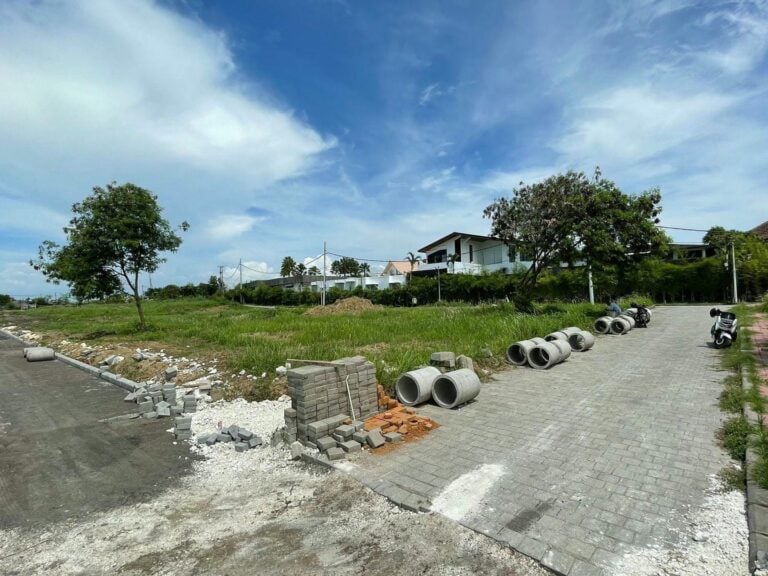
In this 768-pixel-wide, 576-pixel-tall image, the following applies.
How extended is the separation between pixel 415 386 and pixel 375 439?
1.58m

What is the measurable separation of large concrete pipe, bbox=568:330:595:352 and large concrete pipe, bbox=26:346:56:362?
15.2 metres

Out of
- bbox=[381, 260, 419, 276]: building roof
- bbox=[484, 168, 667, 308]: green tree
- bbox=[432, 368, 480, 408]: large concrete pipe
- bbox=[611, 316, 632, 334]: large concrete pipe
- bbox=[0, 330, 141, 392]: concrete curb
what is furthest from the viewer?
bbox=[381, 260, 419, 276]: building roof

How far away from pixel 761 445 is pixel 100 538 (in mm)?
6005

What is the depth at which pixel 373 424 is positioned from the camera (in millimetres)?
4961

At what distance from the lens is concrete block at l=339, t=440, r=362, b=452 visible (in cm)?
438

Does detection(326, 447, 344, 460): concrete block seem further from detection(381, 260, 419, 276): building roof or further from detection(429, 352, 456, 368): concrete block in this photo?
detection(381, 260, 419, 276): building roof

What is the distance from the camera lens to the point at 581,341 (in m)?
10.3

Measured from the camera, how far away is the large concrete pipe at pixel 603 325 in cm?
1342

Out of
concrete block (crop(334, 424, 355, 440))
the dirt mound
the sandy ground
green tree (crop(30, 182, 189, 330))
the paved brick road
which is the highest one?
green tree (crop(30, 182, 189, 330))

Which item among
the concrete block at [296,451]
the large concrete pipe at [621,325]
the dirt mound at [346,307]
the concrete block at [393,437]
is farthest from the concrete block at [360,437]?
the dirt mound at [346,307]

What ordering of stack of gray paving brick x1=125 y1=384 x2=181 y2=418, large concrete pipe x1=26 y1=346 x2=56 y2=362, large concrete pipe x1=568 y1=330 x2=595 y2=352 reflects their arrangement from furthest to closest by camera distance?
large concrete pipe x1=26 y1=346 x2=56 y2=362
large concrete pipe x1=568 y1=330 x2=595 y2=352
stack of gray paving brick x1=125 y1=384 x2=181 y2=418

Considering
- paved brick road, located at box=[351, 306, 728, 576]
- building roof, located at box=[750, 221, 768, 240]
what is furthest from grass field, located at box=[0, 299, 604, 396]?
building roof, located at box=[750, 221, 768, 240]

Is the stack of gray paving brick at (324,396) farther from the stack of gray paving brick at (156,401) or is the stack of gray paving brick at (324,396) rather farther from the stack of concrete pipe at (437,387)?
the stack of gray paving brick at (156,401)

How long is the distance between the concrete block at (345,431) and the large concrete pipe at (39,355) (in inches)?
477
